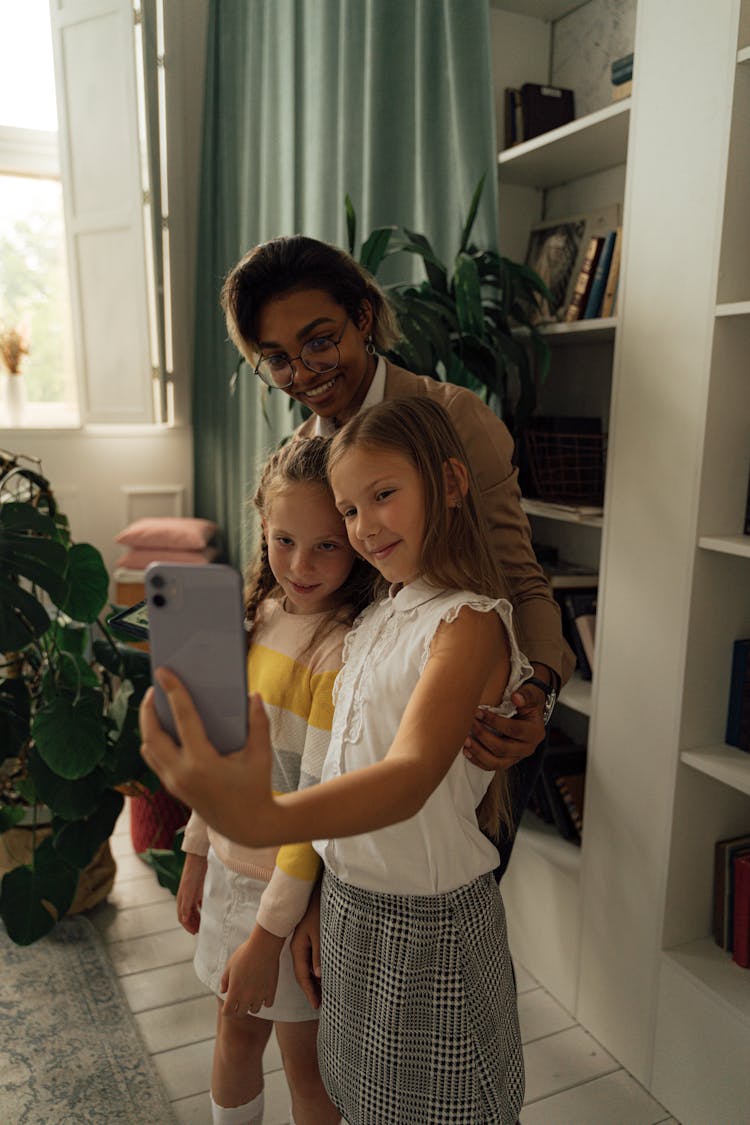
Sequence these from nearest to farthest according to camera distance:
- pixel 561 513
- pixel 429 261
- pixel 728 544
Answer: pixel 728 544, pixel 429 261, pixel 561 513

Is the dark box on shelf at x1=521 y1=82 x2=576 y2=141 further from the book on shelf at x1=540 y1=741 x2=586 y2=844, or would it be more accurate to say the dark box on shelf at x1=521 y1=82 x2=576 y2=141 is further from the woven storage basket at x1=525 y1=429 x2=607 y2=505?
the book on shelf at x1=540 y1=741 x2=586 y2=844

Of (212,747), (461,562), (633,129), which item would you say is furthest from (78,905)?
(633,129)

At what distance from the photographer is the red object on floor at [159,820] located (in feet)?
7.59

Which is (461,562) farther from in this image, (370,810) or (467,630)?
(370,810)

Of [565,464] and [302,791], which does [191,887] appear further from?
[565,464]

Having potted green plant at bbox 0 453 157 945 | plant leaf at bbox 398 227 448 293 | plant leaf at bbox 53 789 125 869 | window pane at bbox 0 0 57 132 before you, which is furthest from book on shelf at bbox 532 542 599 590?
window pane at bbox 0 0 57 132

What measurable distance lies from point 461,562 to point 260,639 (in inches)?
13.3

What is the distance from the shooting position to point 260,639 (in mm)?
1121

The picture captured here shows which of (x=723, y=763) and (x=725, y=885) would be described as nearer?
(x=723, y=763)

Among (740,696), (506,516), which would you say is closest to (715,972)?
(740,696)

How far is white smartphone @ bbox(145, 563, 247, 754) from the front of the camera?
0.56 meters

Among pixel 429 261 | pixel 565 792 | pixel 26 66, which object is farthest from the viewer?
pixel 26 66

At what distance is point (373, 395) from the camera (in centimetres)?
118

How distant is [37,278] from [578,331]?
265cm
